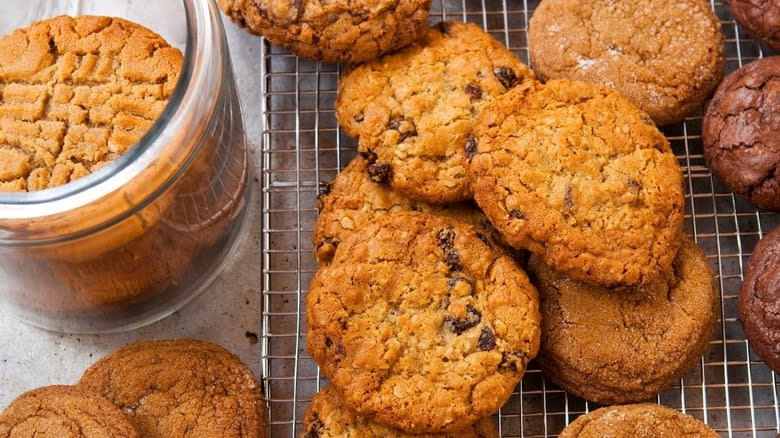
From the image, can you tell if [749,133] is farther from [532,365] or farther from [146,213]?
[146,213]

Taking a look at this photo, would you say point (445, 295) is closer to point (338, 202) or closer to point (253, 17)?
point (338, 202)

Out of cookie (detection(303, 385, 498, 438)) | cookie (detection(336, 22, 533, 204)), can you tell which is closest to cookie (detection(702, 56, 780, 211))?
cookie (detection(336, 22, 533, 204))

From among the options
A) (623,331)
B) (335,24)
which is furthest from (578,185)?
(335,24)

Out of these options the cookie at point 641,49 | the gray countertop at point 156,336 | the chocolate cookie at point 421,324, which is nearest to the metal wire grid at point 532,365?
the gray countertop at point 156,336

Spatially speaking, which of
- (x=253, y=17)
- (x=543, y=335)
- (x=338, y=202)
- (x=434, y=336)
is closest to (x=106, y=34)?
(x=253, y=17)

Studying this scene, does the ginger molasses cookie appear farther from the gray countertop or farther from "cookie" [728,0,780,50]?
the gray countertop
